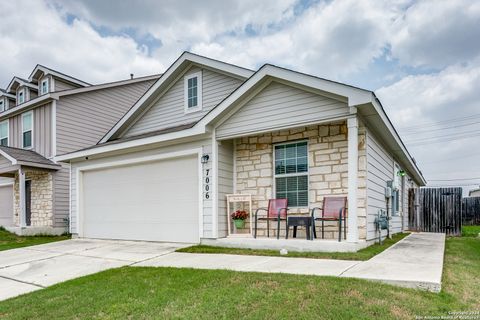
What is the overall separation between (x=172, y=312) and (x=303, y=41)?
33.5 ft

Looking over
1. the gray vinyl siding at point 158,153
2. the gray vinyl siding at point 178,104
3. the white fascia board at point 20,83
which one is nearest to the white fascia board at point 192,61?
the gray vinyl siding at point 178,104

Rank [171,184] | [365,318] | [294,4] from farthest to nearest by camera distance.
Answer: [294,4], [171,184], [365,318]

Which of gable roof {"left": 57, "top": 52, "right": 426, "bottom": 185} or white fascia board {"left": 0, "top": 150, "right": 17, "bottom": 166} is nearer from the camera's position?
gable roof {"left": 57, "top": 52, "right": 426, "bottom": 185}

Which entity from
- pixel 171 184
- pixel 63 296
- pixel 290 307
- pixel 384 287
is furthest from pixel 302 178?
pixel 63 296

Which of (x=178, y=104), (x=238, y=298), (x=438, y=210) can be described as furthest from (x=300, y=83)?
(x=438, y=210)

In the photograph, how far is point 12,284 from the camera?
5293mm

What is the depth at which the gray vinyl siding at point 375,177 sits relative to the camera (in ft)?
23.5

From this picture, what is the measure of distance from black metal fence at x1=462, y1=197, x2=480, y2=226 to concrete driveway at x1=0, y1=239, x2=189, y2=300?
17518 mm

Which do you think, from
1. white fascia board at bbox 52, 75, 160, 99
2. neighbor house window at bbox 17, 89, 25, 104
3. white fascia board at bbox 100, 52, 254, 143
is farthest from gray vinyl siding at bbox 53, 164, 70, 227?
neighbor house window at bbox 17, 89, 25, 104

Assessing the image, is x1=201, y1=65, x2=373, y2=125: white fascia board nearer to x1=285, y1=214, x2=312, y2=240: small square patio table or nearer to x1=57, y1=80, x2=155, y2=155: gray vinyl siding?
x1=285, y1=214, x2=312, y2=240: small square patio table

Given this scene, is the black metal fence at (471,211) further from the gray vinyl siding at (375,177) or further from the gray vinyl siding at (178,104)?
the gray vinyl siding at (178,104)

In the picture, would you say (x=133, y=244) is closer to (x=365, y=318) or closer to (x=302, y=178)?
(x=302, y=178)

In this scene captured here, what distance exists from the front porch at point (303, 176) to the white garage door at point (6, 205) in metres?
Answer: 11.7

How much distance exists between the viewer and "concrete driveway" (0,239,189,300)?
5.40 metres
